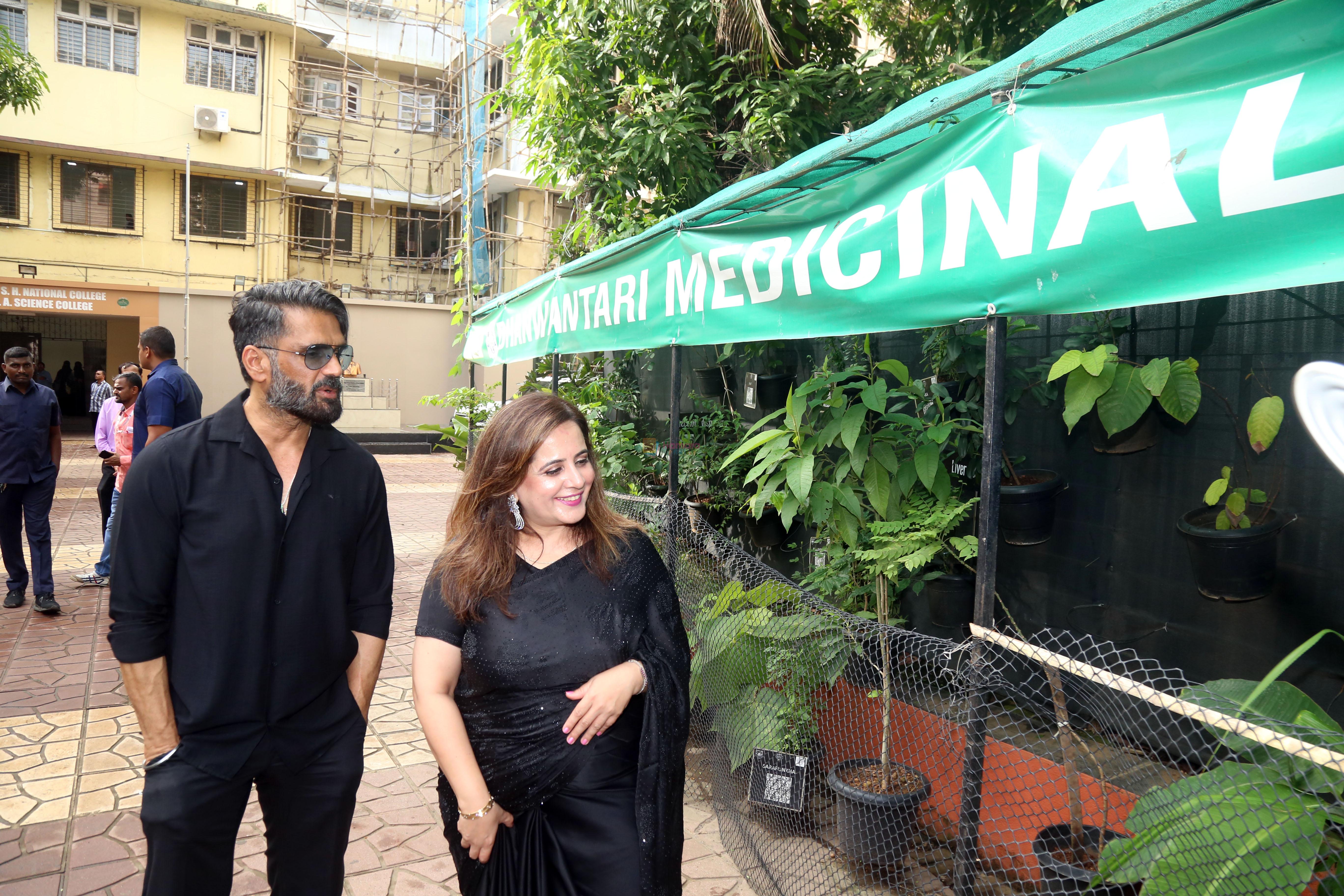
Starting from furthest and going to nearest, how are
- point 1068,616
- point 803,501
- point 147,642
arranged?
1. point 1068,616
2. point 803,501
3. point 147,642

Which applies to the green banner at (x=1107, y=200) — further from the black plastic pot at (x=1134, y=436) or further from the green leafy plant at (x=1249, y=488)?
the black plastic pot at (x=1134, y=436)

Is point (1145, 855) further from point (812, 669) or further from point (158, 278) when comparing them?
point (158, 278)

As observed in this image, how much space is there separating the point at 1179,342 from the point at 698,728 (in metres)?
2.85

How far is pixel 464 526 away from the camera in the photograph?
2.30m

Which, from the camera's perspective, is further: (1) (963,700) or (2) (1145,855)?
(1) (963,700)

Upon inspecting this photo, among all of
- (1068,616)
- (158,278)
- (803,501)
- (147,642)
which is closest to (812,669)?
(803,501)

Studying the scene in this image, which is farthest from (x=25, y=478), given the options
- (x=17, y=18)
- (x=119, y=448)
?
(x=17, y=18)

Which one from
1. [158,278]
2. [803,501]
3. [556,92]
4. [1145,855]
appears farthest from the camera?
[158,278]

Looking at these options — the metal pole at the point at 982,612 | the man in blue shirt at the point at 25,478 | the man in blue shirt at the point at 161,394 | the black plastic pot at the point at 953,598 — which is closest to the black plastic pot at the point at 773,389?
the black plastic pot at the point at 953,598

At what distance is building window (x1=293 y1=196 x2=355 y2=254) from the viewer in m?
23.1

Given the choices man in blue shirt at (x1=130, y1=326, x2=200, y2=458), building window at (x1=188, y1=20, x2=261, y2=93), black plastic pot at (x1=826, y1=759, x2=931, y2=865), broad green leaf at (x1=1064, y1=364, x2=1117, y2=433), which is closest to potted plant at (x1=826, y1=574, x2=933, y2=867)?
black plastic pot at (x1=826, y1=759, x2=931, y2=865)

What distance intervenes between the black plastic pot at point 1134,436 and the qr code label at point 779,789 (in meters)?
1.90

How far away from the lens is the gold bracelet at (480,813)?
2057 mm

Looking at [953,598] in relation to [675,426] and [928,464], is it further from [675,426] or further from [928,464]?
[675,426]
